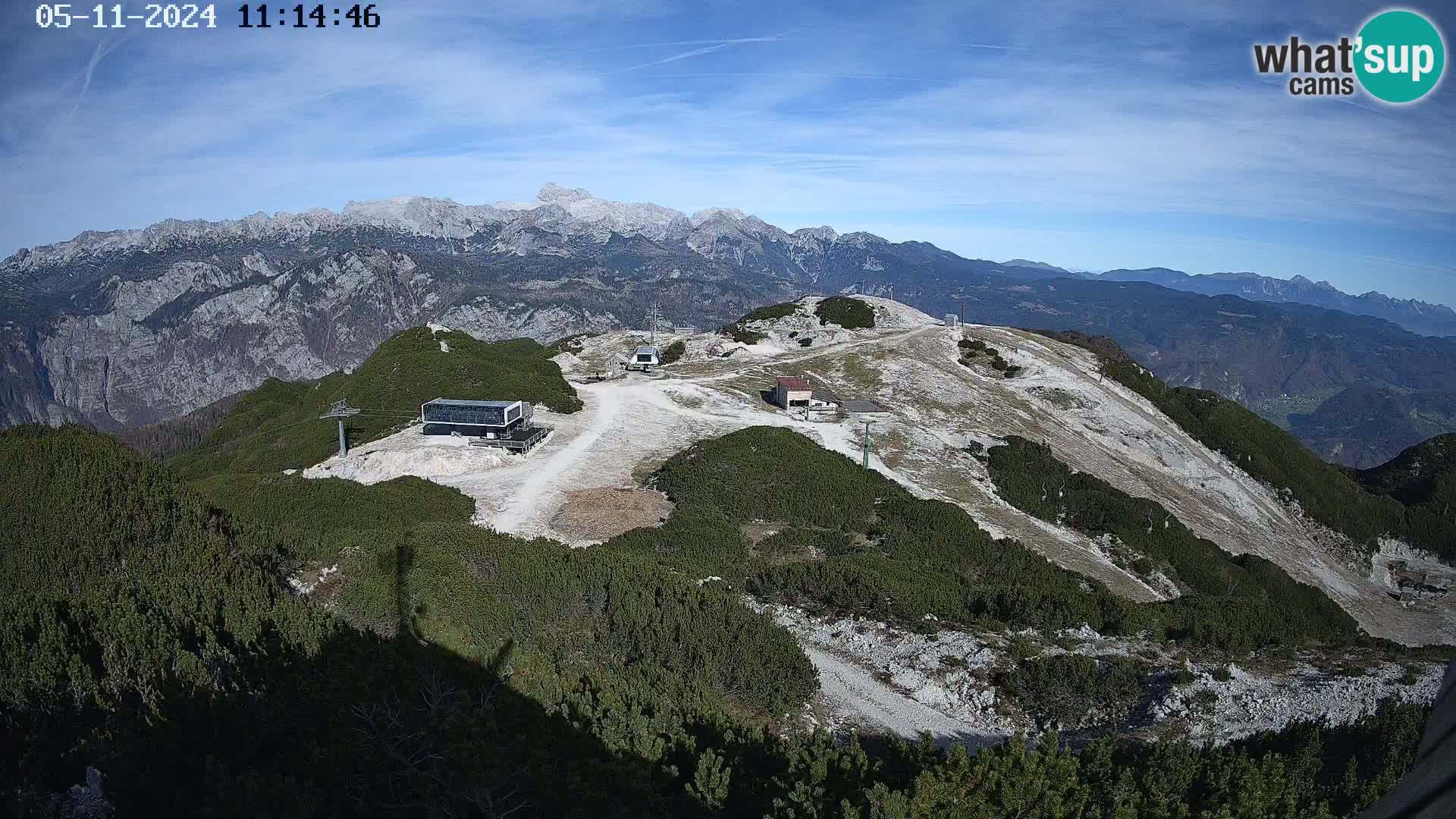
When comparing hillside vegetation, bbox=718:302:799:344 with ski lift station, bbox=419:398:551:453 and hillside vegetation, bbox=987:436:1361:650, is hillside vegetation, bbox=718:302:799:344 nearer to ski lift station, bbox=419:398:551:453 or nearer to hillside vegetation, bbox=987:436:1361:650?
hillside vegetation, bbox=987:436:1361:650

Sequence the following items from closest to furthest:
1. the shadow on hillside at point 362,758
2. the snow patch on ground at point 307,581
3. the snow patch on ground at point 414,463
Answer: the shadow on hillside at point 362,758, the snow patch on ground at point 307,581, the snow patch on ground at point 414,463

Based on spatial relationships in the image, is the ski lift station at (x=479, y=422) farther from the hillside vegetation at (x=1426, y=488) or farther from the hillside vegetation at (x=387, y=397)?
the hillside vegetation at (x=1426, y=488)

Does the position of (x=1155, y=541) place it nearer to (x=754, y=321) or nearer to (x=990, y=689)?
(x=990, y=689)

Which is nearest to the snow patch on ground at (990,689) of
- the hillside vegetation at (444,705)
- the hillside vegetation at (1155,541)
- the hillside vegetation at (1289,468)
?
the hillside vegetation at (444,705)

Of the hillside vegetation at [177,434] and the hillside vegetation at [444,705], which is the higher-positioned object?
the hillside vegetation at [444,705]

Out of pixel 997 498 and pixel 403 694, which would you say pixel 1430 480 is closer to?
pixel 997 498

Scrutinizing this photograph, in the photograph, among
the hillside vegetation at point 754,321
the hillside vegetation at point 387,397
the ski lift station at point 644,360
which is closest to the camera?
the hillside vegetation at point 387,397

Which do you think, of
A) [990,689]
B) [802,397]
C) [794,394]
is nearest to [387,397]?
[794,394]

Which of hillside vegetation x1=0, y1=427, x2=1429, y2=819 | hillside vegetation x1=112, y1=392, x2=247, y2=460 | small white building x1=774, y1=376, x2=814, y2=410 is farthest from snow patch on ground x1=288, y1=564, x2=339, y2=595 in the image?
hillside vegetation x1=112, y1=392, x2=247, y2=460
